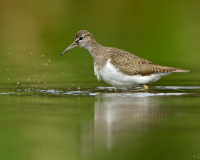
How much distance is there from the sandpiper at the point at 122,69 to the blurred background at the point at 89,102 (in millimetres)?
486

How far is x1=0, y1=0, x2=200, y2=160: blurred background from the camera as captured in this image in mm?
8414

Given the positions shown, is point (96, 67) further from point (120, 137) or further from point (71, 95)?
point (120, 137)

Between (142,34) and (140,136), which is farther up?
(142,34)

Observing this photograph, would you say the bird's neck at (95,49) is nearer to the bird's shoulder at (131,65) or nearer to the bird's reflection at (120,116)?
the bird's shoulder at (131,65)

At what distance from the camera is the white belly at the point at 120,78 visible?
45.7 ft

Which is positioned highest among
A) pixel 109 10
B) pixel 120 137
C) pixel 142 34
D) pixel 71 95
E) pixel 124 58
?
pixel 109 10

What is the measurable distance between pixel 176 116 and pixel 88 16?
19411 millimetres

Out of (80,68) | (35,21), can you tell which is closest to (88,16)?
(35,21)

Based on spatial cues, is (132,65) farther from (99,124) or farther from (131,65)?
(99,124)

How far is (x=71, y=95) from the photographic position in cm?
1347

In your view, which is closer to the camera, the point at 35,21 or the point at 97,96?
the point at 97,96

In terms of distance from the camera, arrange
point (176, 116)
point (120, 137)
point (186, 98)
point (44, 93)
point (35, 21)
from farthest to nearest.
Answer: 1. point (35, 21)
2. point (44, 93)
3. point (186, 98)
4. point (176, 116)
5. point (120, 137)

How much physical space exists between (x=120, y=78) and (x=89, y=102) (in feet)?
6.29

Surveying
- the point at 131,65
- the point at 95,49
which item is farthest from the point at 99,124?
the point at 95,49
